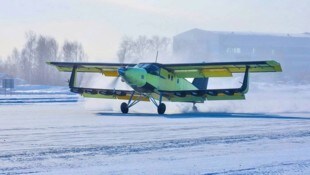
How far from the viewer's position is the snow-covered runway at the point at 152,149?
1142 centimetres

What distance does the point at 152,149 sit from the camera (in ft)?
46.4

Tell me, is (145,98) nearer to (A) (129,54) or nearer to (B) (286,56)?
(A) (129,54)

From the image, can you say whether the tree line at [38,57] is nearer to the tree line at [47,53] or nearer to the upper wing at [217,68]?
the tree line at [47,53]

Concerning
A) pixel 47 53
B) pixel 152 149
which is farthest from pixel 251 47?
pixel 152 149

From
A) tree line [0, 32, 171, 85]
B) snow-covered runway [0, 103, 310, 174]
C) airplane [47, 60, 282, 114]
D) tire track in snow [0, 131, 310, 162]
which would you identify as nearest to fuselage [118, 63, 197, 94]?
airplane [47, 60, 282, 114]

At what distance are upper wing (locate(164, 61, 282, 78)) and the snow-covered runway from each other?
8.41 meters

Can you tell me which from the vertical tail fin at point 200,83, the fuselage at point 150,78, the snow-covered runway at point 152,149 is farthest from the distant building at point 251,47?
the snow-covered runway at point 152,149

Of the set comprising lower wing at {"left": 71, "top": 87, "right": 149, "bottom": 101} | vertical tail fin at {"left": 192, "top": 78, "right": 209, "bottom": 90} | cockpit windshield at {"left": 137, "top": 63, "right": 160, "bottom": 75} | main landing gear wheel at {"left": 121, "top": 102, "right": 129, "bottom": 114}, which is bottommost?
main landing gear wheel at {"left": 121, "top": 102, "right": 129, "bottom": 114}

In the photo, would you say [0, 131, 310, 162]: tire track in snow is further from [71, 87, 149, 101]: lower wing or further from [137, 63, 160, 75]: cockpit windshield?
[71, 87, 149, 101]: lower wing

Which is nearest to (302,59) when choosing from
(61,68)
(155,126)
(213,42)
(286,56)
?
(286,56)

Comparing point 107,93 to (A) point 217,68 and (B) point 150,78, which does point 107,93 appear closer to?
(B) point 150,78

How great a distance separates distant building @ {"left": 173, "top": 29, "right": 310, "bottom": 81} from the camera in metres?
131

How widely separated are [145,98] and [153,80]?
176cm

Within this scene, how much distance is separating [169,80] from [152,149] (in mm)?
17819
